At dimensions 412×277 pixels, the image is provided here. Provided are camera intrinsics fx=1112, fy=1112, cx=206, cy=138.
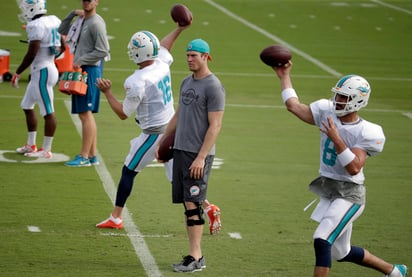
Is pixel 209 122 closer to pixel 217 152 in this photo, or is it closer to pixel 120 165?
A: pixel 120 165

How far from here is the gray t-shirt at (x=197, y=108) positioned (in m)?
9.13

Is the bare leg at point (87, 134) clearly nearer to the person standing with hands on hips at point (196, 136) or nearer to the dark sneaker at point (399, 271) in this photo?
the person standing with hands on hips at point (196, 136)

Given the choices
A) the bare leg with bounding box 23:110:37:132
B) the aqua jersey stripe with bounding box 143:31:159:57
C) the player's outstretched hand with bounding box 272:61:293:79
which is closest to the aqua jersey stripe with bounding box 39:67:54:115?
the bare leg with bounding box 23:110:37:132

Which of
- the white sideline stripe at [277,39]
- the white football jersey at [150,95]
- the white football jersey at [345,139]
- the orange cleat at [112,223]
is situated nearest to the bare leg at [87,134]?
the orange cleat at [112,223]

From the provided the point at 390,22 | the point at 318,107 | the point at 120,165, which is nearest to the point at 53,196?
the point at 120,165

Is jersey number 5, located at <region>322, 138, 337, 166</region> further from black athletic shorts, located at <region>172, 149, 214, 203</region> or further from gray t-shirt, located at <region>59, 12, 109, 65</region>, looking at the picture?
gray t-shirt, located at <region>59, 12, 109, 65</region>

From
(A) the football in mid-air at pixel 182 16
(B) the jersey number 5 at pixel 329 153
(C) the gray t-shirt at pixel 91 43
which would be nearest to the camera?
(B) the jersey number 5 at pixel 329 153

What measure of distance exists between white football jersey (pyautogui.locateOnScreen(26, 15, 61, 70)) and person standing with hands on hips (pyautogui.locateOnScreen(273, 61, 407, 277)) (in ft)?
18.9

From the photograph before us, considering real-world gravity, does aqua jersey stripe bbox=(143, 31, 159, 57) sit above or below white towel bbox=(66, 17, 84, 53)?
above

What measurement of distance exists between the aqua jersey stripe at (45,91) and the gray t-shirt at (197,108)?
4.84 metres

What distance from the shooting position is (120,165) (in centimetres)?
1340

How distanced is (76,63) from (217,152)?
2.35 meters

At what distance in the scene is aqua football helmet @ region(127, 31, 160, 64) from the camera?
10078 millimetres

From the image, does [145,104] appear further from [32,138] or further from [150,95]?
[32,138]
